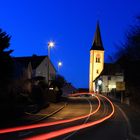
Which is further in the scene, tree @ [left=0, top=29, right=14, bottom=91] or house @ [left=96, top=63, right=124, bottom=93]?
house @ [left=96, top=63, right=124, bottom=93]

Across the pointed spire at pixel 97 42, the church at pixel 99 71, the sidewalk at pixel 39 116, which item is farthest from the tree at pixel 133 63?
the pointed spire at pixel 97 42

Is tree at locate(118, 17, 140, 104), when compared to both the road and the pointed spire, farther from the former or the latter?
the pointed spire

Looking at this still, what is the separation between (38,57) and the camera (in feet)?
406

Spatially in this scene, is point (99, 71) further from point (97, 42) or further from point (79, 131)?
point (79, 131)

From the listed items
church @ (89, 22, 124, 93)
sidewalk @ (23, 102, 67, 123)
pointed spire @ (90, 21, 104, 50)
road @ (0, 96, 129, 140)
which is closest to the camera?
road @ (0, 96, 129, 140)

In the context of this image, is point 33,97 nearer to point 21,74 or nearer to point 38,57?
point 21,74

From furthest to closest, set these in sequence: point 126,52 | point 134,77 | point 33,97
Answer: point 126,52, point 134,77, point 33,97

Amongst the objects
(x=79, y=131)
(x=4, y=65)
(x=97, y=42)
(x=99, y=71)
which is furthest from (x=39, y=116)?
(x=97, y=42)

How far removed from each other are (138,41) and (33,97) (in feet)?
51.7

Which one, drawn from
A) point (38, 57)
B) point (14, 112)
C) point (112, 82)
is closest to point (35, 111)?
point (14, 112)

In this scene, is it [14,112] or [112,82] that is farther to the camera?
[112,82]

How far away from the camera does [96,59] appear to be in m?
186

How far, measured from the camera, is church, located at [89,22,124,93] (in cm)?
16288

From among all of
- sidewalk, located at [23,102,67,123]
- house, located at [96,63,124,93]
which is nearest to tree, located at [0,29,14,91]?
sidewalk, located at [23,102,67,123]
